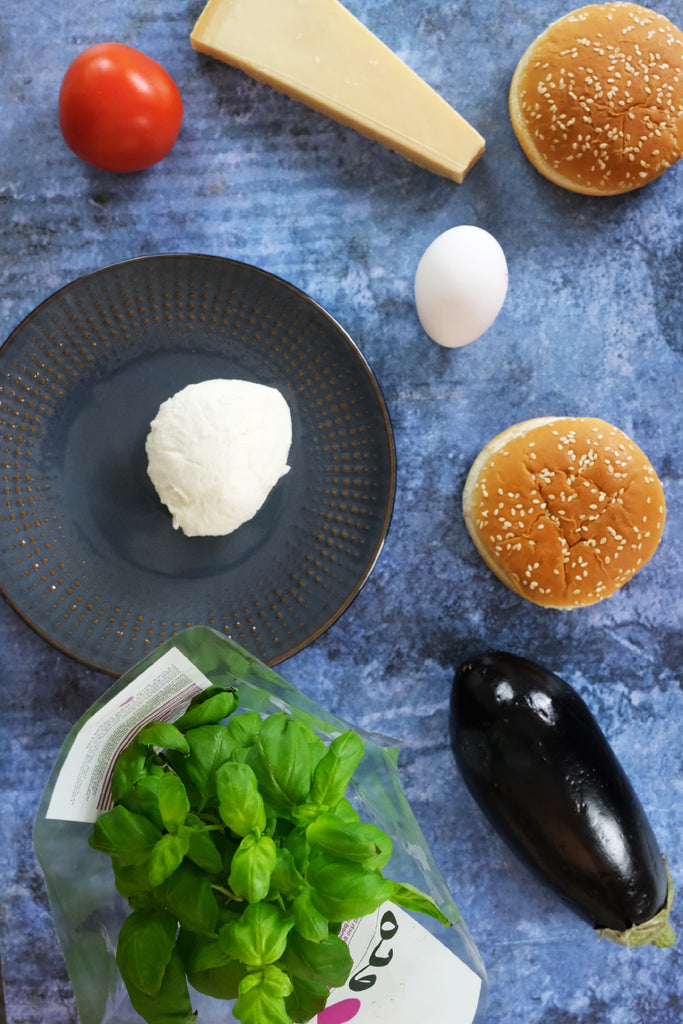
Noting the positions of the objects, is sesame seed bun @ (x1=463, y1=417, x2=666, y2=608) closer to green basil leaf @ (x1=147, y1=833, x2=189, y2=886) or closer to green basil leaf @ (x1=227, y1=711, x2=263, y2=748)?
green basil leaf @ (x1=227, y1=711, x2=263, y2=748)

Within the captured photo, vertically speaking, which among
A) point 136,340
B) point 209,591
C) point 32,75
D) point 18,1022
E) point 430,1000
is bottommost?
point 18,1022

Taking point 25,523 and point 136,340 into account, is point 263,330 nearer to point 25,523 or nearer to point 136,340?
point 136,340

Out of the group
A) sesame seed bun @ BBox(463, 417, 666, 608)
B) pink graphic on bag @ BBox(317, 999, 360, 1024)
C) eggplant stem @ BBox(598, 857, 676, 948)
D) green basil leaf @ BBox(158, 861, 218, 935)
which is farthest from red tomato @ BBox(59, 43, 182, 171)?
eggplant stem @ BBox(598, 857, 676, 948)

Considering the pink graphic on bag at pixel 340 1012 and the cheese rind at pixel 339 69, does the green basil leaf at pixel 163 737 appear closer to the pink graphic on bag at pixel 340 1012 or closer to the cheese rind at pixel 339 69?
the pink graphic on bag at pixel 340 1012

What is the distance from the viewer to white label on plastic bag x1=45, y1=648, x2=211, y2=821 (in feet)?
1.99

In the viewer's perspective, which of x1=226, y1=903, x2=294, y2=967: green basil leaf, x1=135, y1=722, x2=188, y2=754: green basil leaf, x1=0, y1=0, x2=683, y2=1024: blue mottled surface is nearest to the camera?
x1=226, y1=903, x2=294, y2=967: green basil leaf

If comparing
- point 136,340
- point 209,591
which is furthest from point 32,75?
point 209,591

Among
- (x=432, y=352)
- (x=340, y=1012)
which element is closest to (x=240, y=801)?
(x=340, y=1012)

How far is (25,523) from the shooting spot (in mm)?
820

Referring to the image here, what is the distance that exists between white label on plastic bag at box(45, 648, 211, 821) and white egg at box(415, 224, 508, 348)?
0.47 meters

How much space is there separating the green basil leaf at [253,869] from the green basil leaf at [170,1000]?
0.10 m

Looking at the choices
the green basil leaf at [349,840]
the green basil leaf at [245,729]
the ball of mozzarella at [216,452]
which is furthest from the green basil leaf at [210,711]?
the ball of mozzarella at [216,452]

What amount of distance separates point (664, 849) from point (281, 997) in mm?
621

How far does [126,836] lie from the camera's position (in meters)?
0.56
